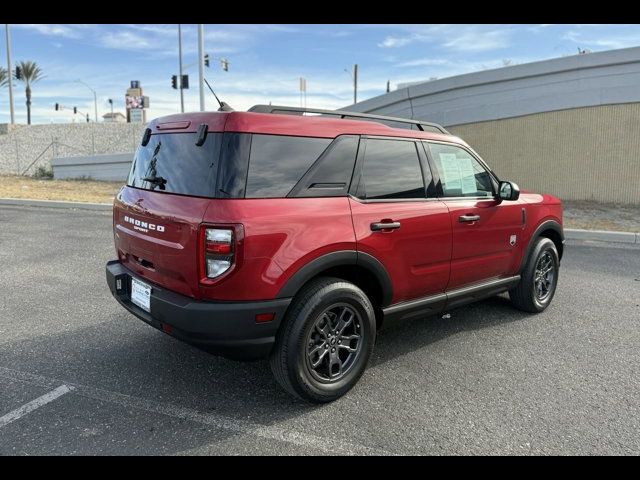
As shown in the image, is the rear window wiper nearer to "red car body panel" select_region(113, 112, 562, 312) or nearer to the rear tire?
"red car body panel" select_region(113, 112, 562, 312)

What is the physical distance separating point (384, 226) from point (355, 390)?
3.75 feet

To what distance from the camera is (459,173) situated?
163 inches

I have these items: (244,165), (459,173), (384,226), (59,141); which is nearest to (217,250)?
(244,165)

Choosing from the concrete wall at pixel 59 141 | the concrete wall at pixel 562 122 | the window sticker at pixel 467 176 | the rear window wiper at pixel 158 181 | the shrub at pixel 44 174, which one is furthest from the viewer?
the concrete wall at pixel 59 141

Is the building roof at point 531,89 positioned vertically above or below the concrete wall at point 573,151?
above

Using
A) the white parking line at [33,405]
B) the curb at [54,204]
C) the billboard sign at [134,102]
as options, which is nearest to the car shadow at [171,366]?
the white parking line at [33,405]

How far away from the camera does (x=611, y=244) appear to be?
890 centimetres

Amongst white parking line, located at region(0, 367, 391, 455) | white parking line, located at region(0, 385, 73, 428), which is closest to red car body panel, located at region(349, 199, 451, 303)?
white parking line, located at region(0, 367, 391, 455)

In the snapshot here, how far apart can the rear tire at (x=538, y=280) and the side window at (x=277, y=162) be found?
272 centimetres

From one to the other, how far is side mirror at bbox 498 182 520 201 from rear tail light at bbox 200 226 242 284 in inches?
105

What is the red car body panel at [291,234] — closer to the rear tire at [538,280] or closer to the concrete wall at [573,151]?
the rear tire at [538,280]

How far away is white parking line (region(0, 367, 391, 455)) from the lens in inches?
105

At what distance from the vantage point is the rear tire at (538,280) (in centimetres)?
472

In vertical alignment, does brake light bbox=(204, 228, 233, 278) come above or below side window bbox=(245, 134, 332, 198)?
below
